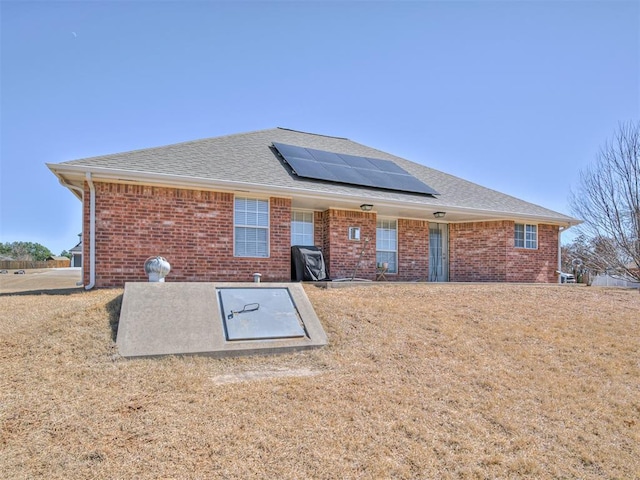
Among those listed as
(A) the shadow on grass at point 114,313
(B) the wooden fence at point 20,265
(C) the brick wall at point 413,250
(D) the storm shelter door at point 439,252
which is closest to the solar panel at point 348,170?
(C) the brick wall at point 413,250

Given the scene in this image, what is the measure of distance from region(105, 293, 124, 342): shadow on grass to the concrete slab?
4.3 inches

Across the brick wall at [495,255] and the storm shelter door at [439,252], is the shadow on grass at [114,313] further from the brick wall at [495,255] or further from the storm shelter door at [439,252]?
the brick wall at [495,255]

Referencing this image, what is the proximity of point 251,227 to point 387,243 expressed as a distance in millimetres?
4883

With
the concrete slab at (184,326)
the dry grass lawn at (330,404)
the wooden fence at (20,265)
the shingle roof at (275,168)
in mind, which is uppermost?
the shingle roof at (275,168)

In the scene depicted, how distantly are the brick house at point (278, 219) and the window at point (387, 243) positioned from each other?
3 centimetres

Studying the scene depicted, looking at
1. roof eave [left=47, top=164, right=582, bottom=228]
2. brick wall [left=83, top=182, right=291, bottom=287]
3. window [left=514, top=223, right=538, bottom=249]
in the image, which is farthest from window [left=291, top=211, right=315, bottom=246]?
window [left=514, top=223, right=538, bottom=249]

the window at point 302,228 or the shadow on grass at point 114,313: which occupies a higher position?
the window at point 302,228

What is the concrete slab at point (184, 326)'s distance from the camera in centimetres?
555

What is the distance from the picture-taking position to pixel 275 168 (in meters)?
11.7

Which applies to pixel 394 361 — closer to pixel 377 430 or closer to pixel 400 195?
pixel 377 430

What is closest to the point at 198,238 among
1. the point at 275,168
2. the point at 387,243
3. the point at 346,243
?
the point at 275,168

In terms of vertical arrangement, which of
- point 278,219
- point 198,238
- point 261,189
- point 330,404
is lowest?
point 330,404

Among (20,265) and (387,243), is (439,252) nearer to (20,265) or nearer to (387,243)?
(387,243)

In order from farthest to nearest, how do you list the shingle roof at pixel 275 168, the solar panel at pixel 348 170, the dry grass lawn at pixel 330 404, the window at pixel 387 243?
the window at pixel 387 243 → the solar panel at pixel 348 170 → the shingle roof at pixel 275 168 → the dry grass lawn at pixel 330 404
